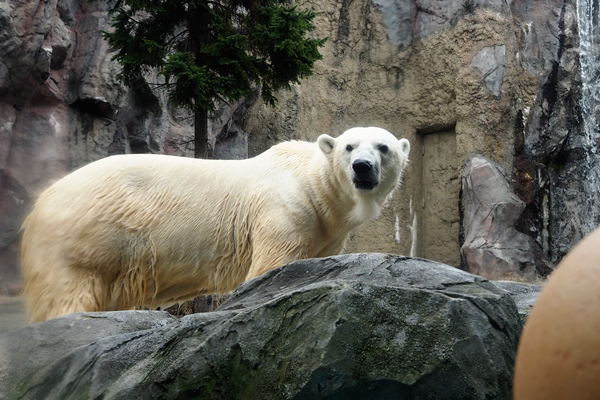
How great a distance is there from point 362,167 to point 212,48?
217cm

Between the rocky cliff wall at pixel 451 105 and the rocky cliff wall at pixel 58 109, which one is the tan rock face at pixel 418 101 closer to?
the rocky cliff wall at pixel 451 105

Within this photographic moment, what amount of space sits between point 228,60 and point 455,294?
12.9 feet

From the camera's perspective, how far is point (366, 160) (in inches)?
163

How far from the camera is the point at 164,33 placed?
6102 mm

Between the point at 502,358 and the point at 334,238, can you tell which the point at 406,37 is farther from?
the point at 502,358

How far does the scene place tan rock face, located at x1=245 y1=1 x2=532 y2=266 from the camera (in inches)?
392

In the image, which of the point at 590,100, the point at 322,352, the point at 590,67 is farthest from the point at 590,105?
the point at 322,352

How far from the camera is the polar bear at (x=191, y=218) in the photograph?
3.96 m

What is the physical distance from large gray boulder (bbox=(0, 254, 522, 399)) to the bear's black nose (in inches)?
73.9

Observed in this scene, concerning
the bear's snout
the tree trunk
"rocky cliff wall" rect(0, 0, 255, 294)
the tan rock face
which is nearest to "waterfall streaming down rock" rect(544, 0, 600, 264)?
the tan rock face

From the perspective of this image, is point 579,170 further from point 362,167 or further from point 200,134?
point 362,167

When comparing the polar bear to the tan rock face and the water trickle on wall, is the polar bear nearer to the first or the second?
the tan rock face

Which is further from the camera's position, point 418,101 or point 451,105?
point 418,101

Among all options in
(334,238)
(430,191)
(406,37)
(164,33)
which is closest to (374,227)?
(430,191)
